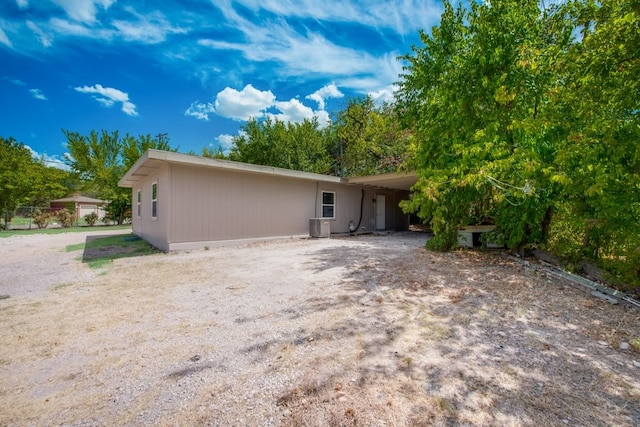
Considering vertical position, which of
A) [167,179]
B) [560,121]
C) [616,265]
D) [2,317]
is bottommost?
[2,317]

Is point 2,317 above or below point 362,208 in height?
below

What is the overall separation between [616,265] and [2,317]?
7.49 meters

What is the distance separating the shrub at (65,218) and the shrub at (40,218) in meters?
0.53

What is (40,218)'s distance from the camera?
16359 millimetres

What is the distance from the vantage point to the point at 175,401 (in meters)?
1.76

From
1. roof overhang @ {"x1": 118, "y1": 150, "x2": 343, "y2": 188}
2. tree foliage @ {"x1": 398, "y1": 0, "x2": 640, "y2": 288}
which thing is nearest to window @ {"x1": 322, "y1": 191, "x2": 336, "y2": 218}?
roof overhang @ {"x1": 118, "y1": 150, "x2": 343, "y2": 188}

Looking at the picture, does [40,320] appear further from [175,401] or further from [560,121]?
[560,121]

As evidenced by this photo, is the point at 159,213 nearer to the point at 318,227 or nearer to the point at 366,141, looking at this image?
the point at 318,227

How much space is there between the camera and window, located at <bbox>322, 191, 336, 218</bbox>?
11.3m

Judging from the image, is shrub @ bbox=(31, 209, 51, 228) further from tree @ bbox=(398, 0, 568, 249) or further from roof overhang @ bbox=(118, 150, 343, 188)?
tree @ bbox=(398, 0, 568, 249)

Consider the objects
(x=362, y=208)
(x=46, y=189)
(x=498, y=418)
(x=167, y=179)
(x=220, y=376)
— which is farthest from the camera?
(x=46, y=189)

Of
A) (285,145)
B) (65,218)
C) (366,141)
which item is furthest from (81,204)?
(366,141)

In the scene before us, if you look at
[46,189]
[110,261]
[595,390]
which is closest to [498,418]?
[595,390]

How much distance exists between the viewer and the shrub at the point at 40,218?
16.3 metres
